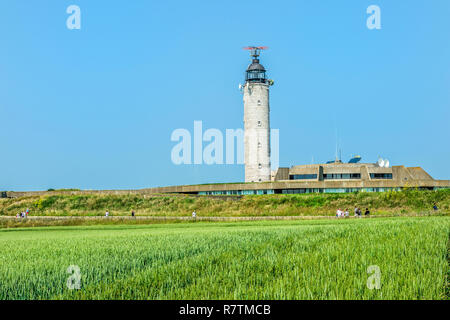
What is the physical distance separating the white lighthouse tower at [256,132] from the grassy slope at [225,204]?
2441 centimetres

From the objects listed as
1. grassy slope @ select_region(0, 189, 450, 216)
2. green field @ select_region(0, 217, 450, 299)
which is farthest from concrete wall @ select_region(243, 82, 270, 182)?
green field @ select_region(0, 217, 450, 299)

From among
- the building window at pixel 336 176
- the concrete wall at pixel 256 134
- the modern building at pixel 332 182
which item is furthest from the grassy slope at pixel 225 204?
the concrete wall at pixel 256 134

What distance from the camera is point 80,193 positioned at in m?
79.3

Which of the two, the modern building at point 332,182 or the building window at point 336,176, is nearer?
the modern building at point 332,182

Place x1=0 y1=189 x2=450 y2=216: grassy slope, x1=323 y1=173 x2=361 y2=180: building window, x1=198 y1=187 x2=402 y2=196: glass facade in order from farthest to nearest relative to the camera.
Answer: x1=323 y1=173 x2=361 y2=180: building window
x1=198 y1=187 x2=402 y2=196: glass facade
x1=0 y1=189 x2=450 y2=216: grassy slope

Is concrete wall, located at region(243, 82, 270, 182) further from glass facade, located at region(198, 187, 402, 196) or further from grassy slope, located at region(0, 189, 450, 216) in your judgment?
grassy slope, located at region(0, 189, 450, 216)

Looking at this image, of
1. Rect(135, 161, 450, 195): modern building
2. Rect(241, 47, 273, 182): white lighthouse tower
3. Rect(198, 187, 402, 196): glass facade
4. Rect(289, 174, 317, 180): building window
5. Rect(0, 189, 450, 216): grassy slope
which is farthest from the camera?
Rect(241, 47, 273, 182): white lighthouse tower

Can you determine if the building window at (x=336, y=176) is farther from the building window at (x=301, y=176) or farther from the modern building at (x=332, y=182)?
the building window at (x=301, y=176)

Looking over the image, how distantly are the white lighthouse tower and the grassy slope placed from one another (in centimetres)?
2441

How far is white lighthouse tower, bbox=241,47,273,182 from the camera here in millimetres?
95250

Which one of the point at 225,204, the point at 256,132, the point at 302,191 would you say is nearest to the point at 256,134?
the point at 256,132

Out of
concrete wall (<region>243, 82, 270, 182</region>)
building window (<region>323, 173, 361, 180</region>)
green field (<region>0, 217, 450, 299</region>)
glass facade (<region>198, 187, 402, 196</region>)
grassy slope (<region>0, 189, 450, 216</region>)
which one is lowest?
grassy slope (<region>0, 189, 450, 216</region>)

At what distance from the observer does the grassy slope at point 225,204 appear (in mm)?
60438

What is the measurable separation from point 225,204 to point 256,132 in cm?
3120
